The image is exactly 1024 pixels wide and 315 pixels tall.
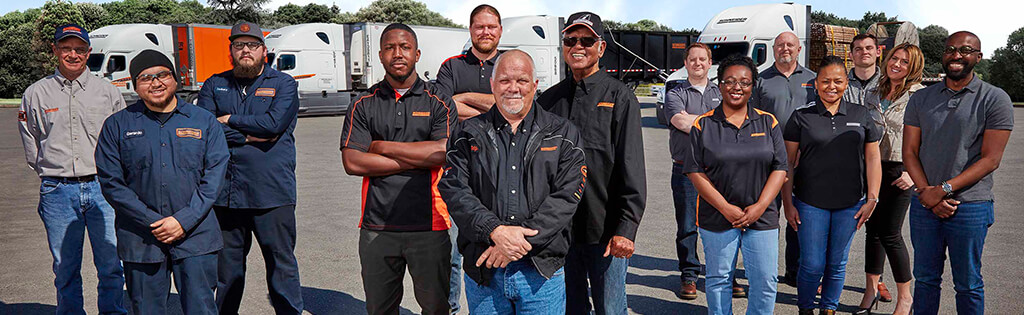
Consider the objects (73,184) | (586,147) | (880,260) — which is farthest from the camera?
(880,260)

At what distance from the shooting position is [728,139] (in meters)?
3.93

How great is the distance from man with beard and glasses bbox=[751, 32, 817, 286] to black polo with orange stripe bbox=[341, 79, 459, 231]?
274 centimetres

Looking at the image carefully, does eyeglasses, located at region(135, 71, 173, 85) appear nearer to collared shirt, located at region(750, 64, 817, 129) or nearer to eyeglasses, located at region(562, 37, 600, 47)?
eyeglasses, located at region(562, 37, 600, 47)

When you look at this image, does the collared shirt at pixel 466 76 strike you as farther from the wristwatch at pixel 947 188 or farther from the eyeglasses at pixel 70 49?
the wristwatch at pixel 947 188

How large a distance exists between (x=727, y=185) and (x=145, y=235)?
3.14 metres

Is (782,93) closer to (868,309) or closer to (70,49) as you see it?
(868,309)

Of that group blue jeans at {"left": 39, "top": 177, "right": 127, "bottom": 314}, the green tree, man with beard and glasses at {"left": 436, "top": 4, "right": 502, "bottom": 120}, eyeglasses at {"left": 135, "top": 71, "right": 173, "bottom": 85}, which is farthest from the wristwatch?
the green tree

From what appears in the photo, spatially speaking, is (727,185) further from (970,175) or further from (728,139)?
(970,175)

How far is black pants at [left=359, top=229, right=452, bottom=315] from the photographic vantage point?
12.2ft

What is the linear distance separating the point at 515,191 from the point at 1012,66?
36.5 m

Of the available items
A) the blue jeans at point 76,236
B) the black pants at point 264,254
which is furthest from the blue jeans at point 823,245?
the blue jeans at point 76,236

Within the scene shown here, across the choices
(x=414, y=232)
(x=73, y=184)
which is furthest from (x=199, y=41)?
(x=414, y=232)

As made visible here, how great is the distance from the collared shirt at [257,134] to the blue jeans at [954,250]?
378 centimetres

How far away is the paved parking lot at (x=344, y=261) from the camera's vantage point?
499cm
